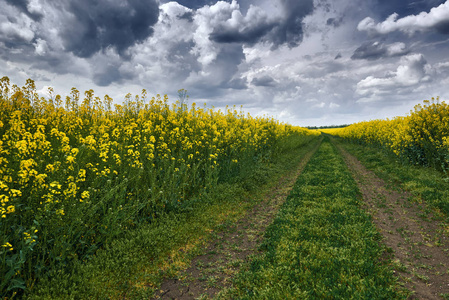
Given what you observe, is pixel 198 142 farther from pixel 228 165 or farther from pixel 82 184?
pixel 82 184

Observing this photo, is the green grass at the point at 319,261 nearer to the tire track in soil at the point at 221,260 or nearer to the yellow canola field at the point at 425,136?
the tire track in soil at the point at 221,260

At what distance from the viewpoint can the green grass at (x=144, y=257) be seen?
3658 mm

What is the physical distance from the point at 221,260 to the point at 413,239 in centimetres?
492

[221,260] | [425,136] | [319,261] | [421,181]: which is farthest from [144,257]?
[425,136]

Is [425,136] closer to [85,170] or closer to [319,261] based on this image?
[319,261]

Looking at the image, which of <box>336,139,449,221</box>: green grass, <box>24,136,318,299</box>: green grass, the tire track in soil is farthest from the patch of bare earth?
<box>24,136,318,299</box>: green grass

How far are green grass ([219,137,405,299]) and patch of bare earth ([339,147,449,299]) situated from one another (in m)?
0.38

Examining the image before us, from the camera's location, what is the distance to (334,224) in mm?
6133

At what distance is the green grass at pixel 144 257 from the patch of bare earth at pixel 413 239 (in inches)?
157

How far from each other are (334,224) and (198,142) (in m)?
5.53

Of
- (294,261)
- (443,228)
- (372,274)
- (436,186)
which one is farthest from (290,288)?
(436,186)

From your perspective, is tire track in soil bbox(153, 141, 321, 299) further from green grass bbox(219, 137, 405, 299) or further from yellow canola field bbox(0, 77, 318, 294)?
yellow canola field bbox(0, 77, 318, 294)

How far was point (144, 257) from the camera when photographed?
461 cm

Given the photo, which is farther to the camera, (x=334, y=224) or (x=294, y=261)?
(x=334, y=224)
